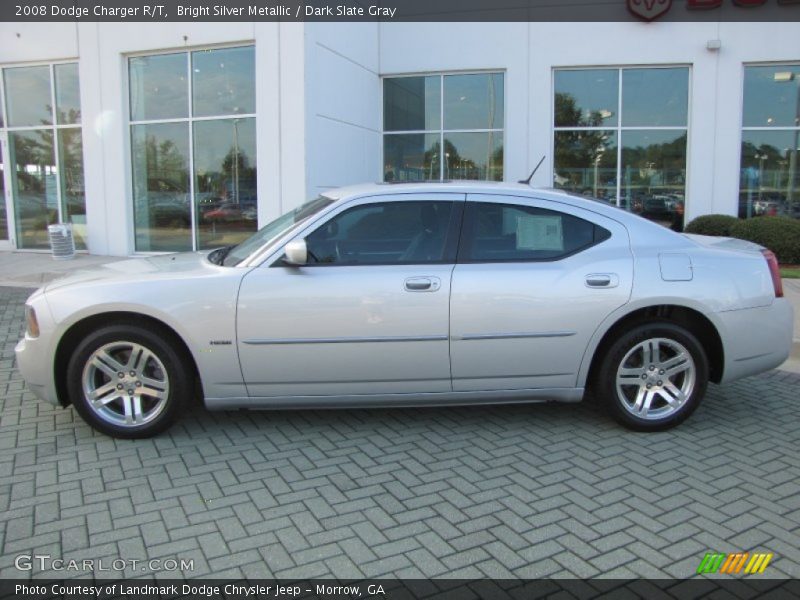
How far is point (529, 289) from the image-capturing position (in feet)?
13.9

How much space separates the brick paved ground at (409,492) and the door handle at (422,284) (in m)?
1.01

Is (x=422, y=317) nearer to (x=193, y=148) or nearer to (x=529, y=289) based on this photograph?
(x=529, y=289)

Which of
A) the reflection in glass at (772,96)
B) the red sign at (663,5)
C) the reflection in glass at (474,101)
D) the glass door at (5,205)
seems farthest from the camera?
the glass door at (5,205)

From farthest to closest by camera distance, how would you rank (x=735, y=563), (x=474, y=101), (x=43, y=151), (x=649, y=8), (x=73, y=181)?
(x=43, y=151) < (x=73, y=181) < (x=474, y=101) < (x=649, y=8) < (x=735, y=563)

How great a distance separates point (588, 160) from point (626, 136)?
0.91 meters

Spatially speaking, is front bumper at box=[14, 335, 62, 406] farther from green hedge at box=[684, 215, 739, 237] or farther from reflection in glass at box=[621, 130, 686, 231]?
reflection in glass at box=[621, 130, 686, 231]

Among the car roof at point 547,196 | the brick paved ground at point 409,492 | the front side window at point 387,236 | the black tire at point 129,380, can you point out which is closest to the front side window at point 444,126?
the car roof at point 547,196

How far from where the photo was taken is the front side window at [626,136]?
13.7m

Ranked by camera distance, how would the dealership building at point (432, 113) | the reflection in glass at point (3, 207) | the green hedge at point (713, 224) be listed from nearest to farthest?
the green hedge at point (713, 224) < the dealership building at point (432, 113) < the reflection in glass at point (3, 207)

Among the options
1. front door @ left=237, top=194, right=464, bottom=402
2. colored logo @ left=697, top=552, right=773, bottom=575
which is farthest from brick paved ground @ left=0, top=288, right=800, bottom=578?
front door @ left=237, top=194, right=464, bottom=402

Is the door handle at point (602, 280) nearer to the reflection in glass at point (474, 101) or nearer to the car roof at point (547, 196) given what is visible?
the car roof at point (547, 196)

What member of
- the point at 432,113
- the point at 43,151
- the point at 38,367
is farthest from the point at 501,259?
the point at 43,151

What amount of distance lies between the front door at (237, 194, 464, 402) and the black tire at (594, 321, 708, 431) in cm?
112

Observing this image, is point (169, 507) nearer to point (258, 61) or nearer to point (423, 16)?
point (258, 61)
